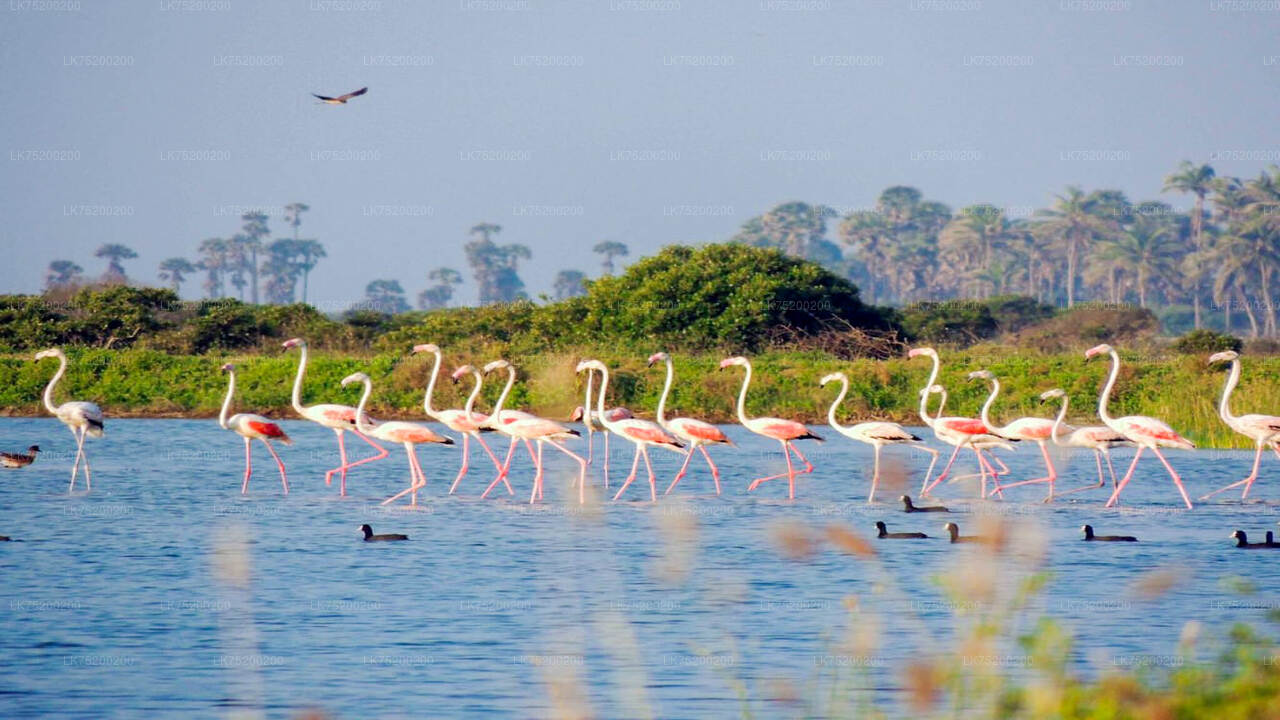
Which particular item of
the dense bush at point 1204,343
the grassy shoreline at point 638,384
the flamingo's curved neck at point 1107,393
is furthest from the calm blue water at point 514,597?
the dense bush at point 1204,343

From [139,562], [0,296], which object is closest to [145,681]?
[139,562]

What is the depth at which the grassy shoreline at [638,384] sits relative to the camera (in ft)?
100

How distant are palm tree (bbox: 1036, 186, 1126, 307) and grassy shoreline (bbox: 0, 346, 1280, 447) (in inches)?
2727

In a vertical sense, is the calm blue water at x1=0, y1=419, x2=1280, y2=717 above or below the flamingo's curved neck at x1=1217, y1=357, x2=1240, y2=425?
below

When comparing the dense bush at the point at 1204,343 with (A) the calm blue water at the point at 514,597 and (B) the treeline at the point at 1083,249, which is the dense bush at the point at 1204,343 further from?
(B) the treeline at the point at 1083,249

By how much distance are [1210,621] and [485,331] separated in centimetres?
3271

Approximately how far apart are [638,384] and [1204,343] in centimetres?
1592

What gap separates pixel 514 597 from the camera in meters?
11.7

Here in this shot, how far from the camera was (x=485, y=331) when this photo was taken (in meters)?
42.6

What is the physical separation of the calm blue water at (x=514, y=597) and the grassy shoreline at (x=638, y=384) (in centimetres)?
1078

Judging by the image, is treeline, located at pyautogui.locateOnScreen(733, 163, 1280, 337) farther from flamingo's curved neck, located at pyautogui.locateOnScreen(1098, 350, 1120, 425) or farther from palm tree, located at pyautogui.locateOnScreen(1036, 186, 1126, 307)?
flamingo's curved neck, located at pyautogui.locateOnScreen(1098, 350, 1120, 425)

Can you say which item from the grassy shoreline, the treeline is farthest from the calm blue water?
the treeline

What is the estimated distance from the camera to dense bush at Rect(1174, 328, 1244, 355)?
3962 cm

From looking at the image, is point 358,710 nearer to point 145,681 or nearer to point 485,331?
point 145,681
